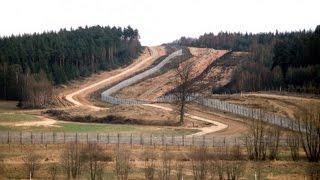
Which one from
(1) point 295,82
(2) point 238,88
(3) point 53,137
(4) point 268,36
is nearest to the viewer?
(3) point 53,137

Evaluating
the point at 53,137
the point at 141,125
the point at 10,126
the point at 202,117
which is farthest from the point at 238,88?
the point at 53,137

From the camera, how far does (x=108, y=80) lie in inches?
5778

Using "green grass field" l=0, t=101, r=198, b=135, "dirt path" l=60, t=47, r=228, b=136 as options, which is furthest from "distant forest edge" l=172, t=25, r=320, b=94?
"green grass field" l=0, t=101, r=198, b=135

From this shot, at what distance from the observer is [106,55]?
6668 inches

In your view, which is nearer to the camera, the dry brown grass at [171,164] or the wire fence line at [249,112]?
the dry brown grass at [171,164]

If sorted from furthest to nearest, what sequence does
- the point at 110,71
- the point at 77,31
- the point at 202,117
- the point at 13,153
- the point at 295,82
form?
the point at 77,31 → the point at 110,71 → the point at 295,82 → the point at 202,117 → the point at 13,153

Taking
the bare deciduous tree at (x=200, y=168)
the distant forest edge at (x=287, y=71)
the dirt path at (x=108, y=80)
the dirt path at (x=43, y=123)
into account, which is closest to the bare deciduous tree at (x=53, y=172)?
the bare deciduous tree at (x=200, y=168)

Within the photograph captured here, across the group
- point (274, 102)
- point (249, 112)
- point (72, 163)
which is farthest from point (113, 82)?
point (72, 163)

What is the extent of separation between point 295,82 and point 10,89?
2393 inches

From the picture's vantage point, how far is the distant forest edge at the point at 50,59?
11788 centimetres

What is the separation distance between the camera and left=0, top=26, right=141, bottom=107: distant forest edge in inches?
4641

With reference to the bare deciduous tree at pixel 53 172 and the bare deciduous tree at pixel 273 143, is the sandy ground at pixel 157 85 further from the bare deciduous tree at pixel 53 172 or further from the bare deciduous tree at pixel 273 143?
the bare deciduous tree at pixel 53 172

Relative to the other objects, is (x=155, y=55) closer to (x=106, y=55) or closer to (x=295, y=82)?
(x=106, y=55)

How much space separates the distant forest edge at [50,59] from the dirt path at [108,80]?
439 centimetres
